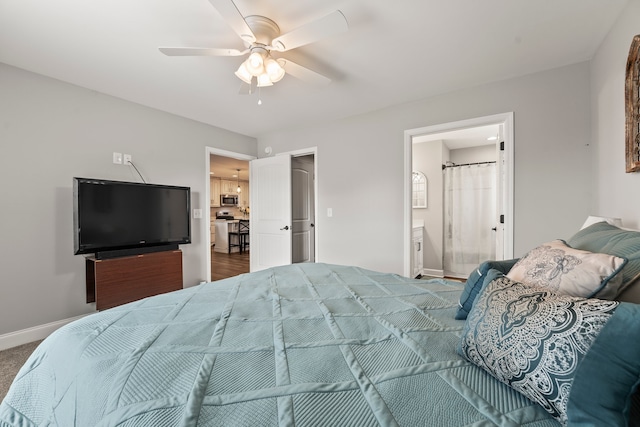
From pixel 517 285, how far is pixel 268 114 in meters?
3.35

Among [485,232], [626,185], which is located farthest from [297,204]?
[626,185]

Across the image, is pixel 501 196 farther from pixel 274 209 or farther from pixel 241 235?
pixel 241 235

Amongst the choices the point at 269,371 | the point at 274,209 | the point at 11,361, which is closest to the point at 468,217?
the point at 274,209

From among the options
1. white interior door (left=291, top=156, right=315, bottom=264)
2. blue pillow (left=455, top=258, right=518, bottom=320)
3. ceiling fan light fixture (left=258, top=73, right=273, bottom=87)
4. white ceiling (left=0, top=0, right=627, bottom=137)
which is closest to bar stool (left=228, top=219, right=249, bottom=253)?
white interior door (left=291, top=156, right=315, bottom=264)

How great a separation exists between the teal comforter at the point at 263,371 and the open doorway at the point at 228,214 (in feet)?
10.9

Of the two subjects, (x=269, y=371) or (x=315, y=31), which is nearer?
(x=269, y=371)

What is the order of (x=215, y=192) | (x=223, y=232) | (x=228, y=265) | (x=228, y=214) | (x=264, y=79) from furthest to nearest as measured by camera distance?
(x=228, y=214) < (x=215, y=192) < (x=223, y=232) < (x=228, y=265) < (x=264, y=79)

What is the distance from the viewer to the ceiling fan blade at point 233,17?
1344 millimetres

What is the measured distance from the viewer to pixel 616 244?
3.34 ft

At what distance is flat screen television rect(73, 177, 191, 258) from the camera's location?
2479 millimetres

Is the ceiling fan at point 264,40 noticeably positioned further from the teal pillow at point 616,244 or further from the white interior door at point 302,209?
the white interior door at point 302,209

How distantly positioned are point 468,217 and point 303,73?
148 inches

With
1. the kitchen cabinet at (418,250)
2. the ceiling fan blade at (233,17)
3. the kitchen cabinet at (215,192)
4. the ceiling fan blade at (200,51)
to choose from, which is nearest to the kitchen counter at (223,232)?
the kitchen cabinet at (215,192)

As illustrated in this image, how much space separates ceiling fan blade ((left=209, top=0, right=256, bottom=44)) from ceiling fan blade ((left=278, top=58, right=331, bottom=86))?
12.0 inches
